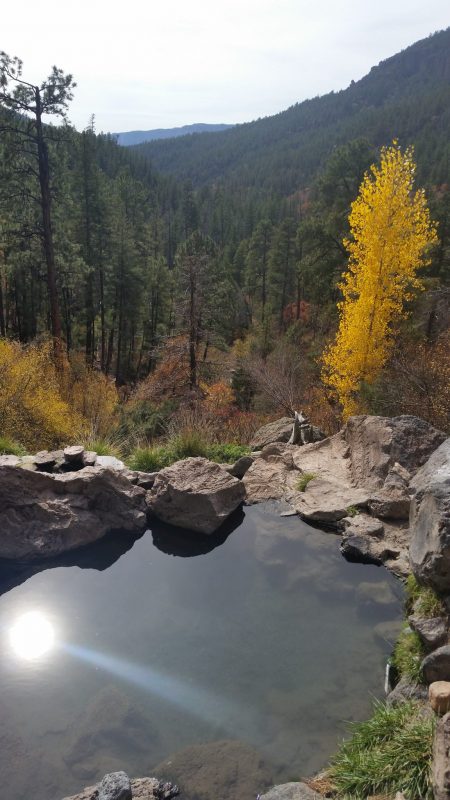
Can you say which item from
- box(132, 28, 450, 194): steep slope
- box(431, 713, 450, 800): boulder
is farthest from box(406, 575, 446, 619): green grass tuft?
box(132, 28, 450, 194): steep slope

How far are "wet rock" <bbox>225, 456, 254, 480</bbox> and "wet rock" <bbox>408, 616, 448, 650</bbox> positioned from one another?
16.0ft

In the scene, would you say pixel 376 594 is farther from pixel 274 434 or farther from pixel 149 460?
pixel 274 434

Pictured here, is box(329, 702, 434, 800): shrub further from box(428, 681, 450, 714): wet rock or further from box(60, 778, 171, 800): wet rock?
box(60, 778, 171, 800): wet rock

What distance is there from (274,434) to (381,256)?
5324 mm

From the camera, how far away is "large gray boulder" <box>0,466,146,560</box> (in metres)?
7.09

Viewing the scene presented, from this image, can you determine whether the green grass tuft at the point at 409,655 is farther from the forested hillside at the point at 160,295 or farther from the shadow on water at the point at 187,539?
the forested hillside at the point at 160,295

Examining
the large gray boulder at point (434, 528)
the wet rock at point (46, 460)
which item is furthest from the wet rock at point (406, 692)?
the wet rock at point (46, 460)

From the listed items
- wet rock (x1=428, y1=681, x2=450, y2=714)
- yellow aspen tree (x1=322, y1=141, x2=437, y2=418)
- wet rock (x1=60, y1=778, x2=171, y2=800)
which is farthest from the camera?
yellow aspen tree (x1=322, y1=141, x2=437, y2=418)

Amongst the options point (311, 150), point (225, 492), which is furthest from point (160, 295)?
point (311, 150)

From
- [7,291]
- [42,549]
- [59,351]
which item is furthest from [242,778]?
[7,291]

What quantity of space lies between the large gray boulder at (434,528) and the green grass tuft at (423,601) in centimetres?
16

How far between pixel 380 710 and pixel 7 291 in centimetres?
3346

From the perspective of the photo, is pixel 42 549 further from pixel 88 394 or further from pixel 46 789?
pixel 88 394

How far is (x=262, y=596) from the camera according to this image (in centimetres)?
620
